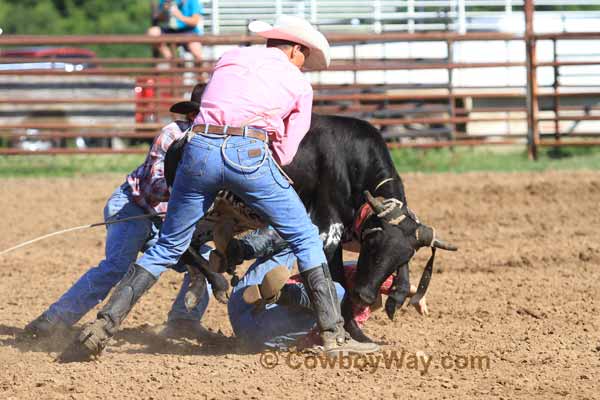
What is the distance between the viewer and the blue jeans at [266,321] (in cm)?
550

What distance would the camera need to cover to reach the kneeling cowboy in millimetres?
4926

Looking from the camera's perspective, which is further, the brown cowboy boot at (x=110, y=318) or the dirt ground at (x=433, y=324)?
the brown cowboy boot at (x=110, y=318)

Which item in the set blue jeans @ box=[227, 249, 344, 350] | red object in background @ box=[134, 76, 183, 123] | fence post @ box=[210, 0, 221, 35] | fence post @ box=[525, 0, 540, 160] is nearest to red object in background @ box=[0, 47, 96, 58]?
fence post @ box=[210, 0, 221, 35]

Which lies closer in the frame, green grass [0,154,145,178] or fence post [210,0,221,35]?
green grass [0,154,145,178]

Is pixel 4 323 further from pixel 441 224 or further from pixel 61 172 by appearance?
pixel 61 172

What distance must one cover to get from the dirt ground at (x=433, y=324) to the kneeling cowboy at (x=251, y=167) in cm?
33

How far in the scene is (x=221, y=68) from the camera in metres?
5.12

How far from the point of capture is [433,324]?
6.24 m

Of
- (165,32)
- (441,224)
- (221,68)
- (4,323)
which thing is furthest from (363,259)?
(165,32)

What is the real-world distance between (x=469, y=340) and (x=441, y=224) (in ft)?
14.0

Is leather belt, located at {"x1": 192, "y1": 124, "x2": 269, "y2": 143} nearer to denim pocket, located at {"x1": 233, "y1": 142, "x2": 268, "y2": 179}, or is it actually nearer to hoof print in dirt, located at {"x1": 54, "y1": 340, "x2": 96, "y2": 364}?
→ denim pocket, located at {"x1": 233, "y1": 142, "x2": 268, "y2": 179}

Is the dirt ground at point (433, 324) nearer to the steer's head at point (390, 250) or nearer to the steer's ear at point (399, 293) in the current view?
the steer's ear at point (399, 293)

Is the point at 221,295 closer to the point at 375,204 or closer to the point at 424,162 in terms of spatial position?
the point at 375,204

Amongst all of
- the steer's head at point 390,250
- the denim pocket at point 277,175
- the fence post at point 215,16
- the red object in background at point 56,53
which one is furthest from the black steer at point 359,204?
the red object in background at point 56,53
